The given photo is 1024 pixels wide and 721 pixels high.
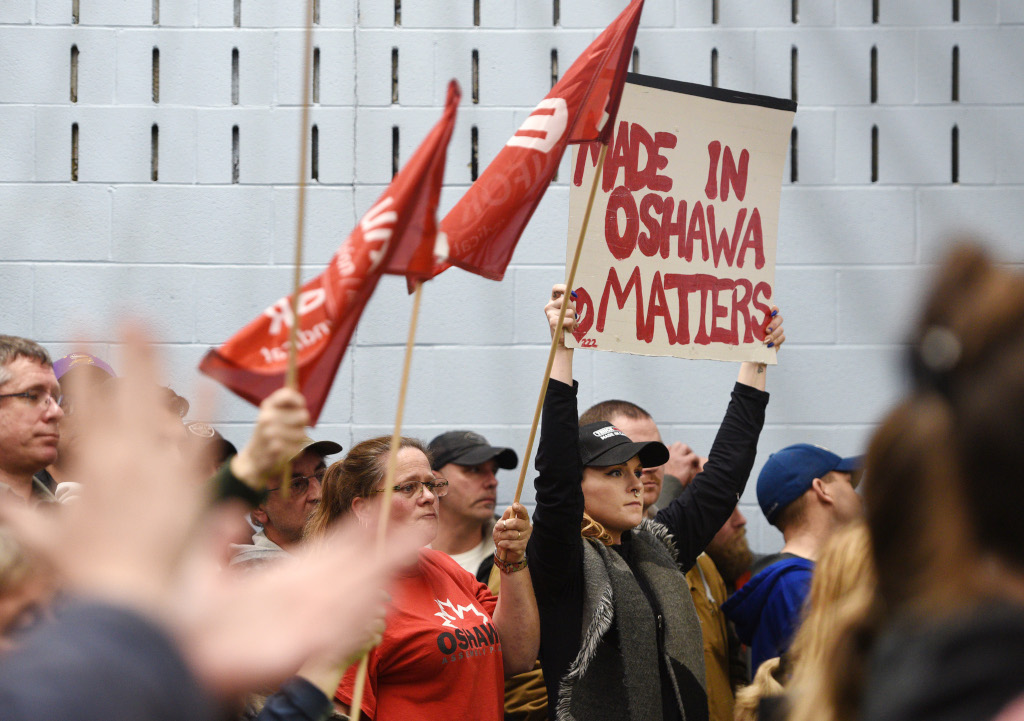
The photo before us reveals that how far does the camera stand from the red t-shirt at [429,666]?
226 centimetres

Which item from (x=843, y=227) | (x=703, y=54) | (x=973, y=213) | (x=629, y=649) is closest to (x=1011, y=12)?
(x=973, y=213)

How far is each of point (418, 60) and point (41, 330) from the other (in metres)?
1.74

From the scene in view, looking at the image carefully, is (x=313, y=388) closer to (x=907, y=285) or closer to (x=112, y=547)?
Answer: (x=112, y=547)

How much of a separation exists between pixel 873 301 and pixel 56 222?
10.2ft

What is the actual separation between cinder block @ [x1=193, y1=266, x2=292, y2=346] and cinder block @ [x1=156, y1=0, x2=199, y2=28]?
95 cm

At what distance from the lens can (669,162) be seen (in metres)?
2.94

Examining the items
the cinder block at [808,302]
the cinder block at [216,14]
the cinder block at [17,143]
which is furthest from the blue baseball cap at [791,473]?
the cinder block at [17,143]

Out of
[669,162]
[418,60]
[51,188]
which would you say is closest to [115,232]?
[51,188]

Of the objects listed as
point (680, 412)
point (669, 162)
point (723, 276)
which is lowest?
point (680, 412)

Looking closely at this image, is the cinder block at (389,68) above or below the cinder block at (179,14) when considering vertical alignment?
below

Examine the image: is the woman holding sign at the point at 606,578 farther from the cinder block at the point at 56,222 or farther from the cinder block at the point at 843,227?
the cinder block at the point at 56,222

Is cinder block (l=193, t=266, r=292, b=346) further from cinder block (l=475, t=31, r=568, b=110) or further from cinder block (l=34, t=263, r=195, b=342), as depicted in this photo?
cinder block (l=475, t=31, r=568, b=110)

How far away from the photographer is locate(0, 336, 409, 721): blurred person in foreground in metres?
0.58

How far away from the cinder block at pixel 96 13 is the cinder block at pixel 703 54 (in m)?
1.93
